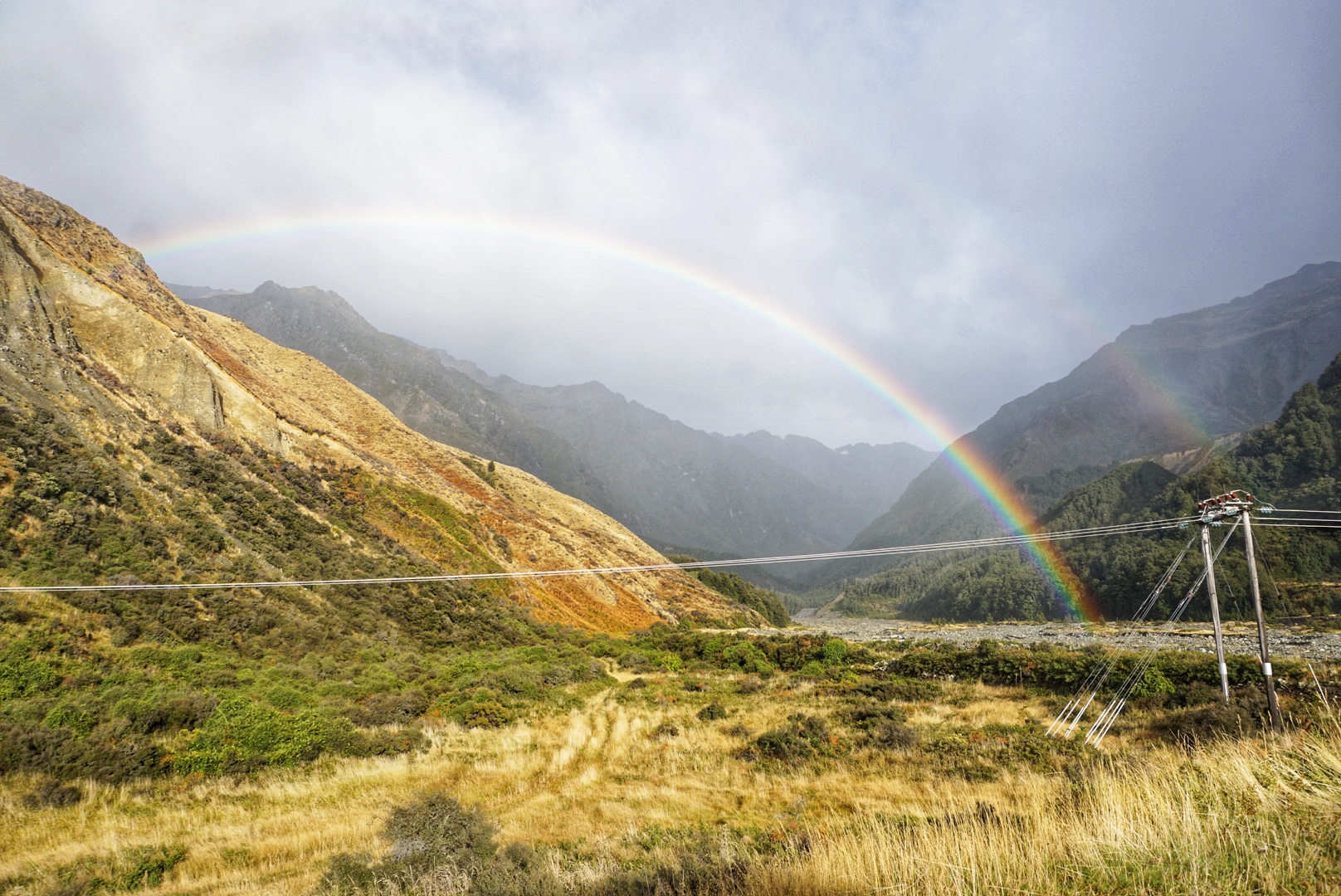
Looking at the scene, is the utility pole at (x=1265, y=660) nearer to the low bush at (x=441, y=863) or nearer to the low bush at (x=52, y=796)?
the low bush at (x=441, y=863)

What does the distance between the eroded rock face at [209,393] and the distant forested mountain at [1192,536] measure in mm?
49011

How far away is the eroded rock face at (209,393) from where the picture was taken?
89.1 ft

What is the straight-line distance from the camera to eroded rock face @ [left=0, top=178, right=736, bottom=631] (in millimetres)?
27172

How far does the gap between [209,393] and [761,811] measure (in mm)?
39861

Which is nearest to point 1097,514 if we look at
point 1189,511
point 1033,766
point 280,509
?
point 1189,511

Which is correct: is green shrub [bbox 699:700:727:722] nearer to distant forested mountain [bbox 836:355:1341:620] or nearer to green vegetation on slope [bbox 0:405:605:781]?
green vegetation on slope [bbox 0:405:605:781]

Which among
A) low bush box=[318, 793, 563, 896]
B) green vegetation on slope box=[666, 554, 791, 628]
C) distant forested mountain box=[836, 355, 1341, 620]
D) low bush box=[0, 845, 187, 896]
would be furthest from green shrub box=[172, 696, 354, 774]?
green vegetation on slope box=[666, 554, 791, 628]

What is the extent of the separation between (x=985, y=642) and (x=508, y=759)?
24.2 meters

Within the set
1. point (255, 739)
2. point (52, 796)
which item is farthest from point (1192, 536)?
point (52, 796)

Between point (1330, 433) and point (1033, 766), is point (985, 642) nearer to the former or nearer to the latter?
point (1033, 766)

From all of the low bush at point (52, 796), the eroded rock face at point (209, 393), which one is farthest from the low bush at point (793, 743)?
the eroded rock face at point (209, 393)

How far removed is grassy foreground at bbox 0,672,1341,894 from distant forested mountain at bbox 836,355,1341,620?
40884 mm

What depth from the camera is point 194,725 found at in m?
13.6

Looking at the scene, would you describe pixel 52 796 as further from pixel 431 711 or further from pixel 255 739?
pixel 431 711
